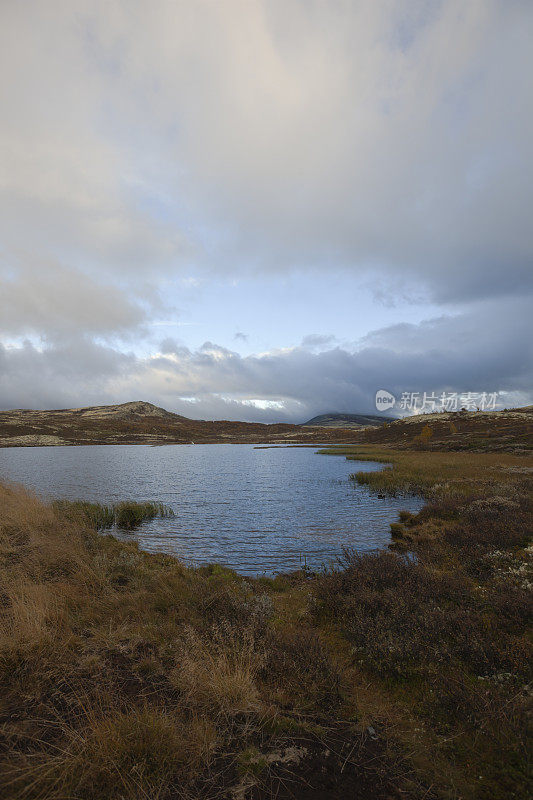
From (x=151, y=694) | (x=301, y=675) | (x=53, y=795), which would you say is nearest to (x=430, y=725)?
(x=301, y=675)

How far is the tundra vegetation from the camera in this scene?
4098 mm

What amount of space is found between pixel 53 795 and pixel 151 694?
6.23ft

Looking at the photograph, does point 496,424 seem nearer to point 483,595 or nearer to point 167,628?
point 483,595

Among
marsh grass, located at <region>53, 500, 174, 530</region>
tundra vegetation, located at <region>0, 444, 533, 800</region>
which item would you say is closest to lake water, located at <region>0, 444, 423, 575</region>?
marsh grass, located at <region>53, 500, 174, 530</region>

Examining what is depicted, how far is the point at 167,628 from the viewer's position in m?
7.71

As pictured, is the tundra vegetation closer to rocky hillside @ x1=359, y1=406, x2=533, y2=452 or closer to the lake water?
the lake water

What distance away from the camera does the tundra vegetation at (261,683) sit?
13.4 feet

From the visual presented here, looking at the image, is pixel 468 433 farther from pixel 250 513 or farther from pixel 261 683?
pixel 261 683

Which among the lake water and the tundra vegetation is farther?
the lake water

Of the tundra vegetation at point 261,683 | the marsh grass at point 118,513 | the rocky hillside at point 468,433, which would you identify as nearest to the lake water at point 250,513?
the marsh grass at point 118,513

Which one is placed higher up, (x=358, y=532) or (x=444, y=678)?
(x=444, y=678)

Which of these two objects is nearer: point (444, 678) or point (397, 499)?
point (444, 678)

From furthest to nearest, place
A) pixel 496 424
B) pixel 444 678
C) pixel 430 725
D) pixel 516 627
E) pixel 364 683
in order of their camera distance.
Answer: pixel 496 424 → pixel 516 627 → pixel 364 683 → pixel 444 678 → pixel 430 725

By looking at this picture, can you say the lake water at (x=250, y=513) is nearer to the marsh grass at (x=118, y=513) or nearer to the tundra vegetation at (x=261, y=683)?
the marsh grass at (x=118, y=513)
